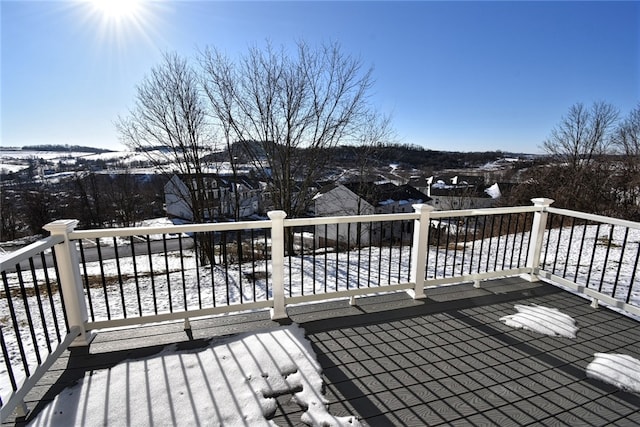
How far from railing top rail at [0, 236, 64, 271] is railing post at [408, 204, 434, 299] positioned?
278 centimetres

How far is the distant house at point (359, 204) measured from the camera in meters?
13.5

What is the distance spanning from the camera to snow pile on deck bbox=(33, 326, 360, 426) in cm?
151

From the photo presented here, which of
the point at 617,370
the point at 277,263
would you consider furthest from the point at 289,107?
the point at 617,370

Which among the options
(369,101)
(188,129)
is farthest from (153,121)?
(369,101)

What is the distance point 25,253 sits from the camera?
1.59 metres

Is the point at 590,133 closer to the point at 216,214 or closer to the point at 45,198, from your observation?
the point at 216,214

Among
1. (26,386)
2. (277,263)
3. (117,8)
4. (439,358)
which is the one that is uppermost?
(117,8)

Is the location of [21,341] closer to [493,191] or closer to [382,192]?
[382,192]

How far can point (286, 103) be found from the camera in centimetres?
831

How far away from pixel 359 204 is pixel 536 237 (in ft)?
30.5

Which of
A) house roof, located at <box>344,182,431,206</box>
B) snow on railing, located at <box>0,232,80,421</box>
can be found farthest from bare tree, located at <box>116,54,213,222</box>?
house roof, located at <box>344,182,431,206</box>

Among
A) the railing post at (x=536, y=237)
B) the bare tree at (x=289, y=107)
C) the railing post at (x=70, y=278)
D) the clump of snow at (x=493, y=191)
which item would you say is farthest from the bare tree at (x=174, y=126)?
the clump of snow at (x=493, y=191)

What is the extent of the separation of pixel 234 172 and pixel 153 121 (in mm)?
2626

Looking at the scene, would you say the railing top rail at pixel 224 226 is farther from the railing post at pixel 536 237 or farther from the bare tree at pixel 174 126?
the bare tree at pixel 174 126
